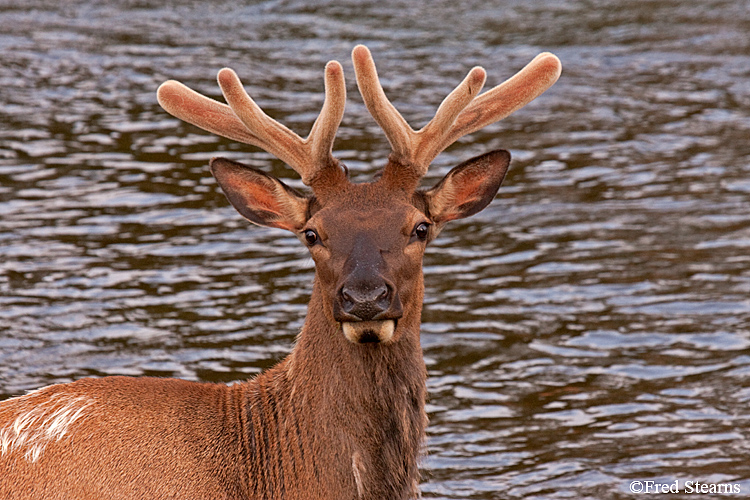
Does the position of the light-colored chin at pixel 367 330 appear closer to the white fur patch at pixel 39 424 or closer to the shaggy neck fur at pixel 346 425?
the shaggy neck fur at pixel 346 425

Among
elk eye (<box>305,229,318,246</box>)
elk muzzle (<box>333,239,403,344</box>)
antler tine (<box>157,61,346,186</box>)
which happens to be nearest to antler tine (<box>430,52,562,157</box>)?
antler tine (<box>157,61,346,186</box>)

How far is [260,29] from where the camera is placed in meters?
15.9

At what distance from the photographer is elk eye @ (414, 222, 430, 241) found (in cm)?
495

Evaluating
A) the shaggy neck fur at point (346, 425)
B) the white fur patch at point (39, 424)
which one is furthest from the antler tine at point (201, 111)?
the white fur patch at point (39, 424)

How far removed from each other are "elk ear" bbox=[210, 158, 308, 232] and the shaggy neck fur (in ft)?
1.11

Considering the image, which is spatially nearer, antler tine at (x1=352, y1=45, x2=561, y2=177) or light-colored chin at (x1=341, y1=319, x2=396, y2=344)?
light-colored chin at (x1=341, y1=319, x2=396, y2=344)

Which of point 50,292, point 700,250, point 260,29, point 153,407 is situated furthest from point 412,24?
point 153,407

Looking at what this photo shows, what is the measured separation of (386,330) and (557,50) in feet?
35.7

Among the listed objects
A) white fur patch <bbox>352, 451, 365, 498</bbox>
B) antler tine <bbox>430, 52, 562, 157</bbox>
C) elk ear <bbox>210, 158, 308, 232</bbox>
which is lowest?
white fur patch <bbox>352, 451, 365, 498</bbox>

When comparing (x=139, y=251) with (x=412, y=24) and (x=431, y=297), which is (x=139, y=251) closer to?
(x=431, y=297)

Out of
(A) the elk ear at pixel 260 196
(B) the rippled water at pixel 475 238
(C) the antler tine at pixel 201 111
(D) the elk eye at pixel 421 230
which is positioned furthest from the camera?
(B) the rippled water at pixel 475 238

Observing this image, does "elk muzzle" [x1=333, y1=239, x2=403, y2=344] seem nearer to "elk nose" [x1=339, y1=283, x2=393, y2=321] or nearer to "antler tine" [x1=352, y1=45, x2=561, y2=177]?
"elk nose" [x1=339, y1=283, x2=393, y2=321]

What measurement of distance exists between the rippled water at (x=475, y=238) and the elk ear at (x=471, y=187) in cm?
203

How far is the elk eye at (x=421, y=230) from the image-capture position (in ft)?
16.3
